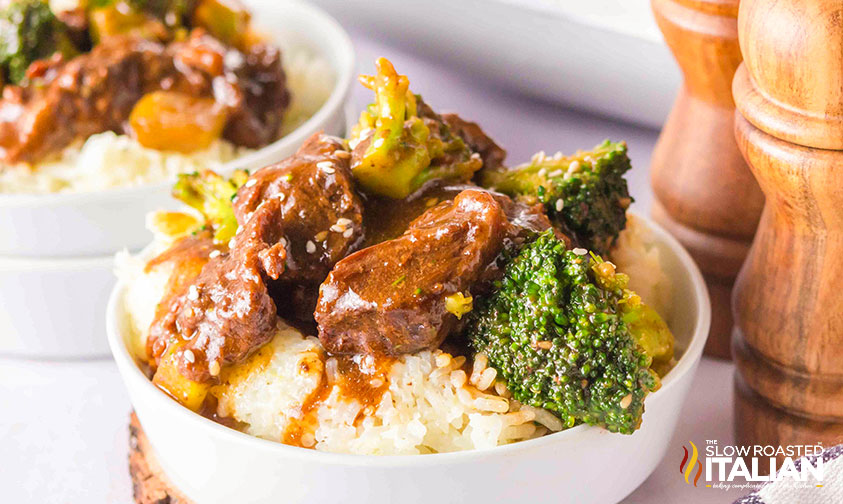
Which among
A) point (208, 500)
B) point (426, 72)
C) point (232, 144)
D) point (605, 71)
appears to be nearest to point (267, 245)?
point (208, 500)

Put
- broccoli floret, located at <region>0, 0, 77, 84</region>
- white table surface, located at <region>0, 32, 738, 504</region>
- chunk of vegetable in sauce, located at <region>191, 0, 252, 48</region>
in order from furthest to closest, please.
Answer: chunk of vegetable in sauce, located at <region>191, 0, 252, 48</region> < broccoli floret, located at <region>0, 0, 77, 84</region> < white table surface, located at <region>0, 32, 738, 504</region>

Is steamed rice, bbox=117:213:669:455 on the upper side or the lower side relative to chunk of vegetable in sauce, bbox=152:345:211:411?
upper

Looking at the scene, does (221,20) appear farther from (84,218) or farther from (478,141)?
(478,141)

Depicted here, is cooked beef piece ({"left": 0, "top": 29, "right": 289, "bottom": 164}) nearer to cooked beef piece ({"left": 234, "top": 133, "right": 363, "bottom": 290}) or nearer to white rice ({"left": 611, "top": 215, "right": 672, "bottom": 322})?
cooked beef piece ({"left": 234, "top": 133, "right": 363, "bottom": 290})

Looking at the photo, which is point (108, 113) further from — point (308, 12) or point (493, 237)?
point (493, 237)

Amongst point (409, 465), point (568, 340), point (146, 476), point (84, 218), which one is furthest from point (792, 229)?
point (84, 218)

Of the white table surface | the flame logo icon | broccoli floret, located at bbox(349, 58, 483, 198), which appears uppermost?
broccoli floret, located at bbox(349, 58, 483, 198)

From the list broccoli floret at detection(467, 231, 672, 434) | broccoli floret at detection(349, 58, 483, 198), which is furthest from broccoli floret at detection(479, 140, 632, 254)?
→ broccoli floret at detection(467, 231, 672, 434)
